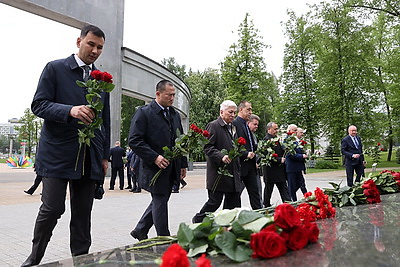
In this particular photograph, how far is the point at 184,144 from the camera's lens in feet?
13.8

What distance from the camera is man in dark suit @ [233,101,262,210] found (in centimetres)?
590

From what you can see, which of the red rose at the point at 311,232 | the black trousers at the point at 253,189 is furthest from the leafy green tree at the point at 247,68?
the red rose at the point at 311,232

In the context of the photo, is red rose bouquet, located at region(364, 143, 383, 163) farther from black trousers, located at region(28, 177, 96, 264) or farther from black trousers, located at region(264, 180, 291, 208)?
black trousers, located at region(28, 177, 96, 264)

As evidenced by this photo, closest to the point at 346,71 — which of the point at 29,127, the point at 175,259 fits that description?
the point at 175,259

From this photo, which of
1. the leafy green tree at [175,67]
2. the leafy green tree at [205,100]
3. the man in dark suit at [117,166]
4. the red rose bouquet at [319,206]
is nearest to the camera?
the red rose bouquet at [319,206]

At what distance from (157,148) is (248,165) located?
214 cm

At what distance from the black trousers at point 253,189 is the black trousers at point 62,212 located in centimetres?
311

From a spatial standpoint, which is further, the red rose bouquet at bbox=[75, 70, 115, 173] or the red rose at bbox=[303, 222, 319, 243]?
the red rose bouquet at bbox=[75, 70, 115, 173]

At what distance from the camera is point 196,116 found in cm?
4875

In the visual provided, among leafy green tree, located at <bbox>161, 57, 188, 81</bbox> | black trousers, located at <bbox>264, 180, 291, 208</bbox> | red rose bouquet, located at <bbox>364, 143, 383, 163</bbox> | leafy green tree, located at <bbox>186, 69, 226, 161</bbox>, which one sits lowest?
black trousers, located at <bbox>264, 180, 291, 208</bbox>

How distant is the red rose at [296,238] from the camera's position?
1.87m

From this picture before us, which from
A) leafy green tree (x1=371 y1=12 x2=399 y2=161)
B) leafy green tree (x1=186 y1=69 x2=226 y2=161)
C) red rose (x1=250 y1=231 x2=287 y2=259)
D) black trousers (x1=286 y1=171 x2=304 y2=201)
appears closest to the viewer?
red rose (x1=250 y1=231 x2=287 y2=259)

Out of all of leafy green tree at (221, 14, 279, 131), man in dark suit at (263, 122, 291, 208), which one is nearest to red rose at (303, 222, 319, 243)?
man in dark suit at (263, 122, 291, 208)

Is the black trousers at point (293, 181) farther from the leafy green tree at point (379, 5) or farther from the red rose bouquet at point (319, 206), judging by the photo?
the leafy green tree at point (379, 5)
